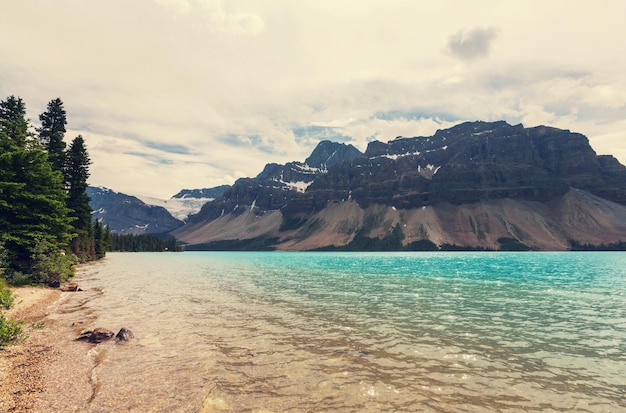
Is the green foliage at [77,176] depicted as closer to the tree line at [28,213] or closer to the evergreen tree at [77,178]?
the evergreen tree at [77,178]

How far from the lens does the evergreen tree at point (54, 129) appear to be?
226 feet

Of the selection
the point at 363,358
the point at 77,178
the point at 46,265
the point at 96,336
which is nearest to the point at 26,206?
the point at 46,265

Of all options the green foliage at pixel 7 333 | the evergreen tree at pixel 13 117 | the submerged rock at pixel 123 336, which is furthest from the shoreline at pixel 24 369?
the evergreen tree at pixel 13 117

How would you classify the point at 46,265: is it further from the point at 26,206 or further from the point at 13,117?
the point at 13,117

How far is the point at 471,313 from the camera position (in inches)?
1129

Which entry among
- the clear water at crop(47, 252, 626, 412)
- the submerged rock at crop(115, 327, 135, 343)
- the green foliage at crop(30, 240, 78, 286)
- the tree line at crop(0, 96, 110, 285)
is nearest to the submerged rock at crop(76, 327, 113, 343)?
the submerged rock at crop(115, 327, 135, 343)

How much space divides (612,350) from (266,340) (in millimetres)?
19216

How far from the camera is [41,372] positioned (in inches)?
566

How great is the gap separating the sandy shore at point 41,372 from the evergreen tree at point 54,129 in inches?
2398

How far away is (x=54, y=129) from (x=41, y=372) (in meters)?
73.3

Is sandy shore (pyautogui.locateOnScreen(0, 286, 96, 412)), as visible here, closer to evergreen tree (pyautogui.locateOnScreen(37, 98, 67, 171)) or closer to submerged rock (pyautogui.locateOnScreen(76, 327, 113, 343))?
submerged rock (pyautogui.locateOnScreen(76, 327, 113, 343))

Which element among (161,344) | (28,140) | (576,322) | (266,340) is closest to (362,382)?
(266,340)

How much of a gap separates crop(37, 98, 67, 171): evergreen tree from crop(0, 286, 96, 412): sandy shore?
60912 millimetres

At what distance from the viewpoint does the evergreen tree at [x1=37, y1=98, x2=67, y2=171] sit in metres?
68.9
